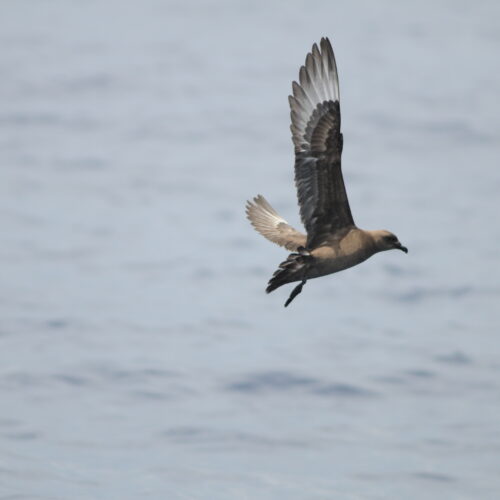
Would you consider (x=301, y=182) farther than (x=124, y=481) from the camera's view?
No

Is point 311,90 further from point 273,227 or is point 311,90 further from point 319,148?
point 273,227

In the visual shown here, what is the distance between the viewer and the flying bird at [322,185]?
17.5 m

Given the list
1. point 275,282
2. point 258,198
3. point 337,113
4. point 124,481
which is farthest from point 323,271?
point 124,481

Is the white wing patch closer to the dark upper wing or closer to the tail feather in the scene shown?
the dark upper wing

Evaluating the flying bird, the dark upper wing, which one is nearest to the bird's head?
the flying bird

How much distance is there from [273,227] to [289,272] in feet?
9.28

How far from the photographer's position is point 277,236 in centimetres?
1967

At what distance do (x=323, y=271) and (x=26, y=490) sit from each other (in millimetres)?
7409

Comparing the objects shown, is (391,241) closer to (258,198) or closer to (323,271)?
(323,271)

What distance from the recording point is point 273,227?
65.9 feet

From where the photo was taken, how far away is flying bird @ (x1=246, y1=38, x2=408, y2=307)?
1750 centimetres

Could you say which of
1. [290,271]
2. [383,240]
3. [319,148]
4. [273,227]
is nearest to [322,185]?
[319,148]

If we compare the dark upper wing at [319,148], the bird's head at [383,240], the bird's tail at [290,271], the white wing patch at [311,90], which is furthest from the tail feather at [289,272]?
the white wing patch at [311,90]

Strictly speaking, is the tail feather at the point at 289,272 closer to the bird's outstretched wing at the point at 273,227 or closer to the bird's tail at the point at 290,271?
the bird's tail at the point at 290,271
